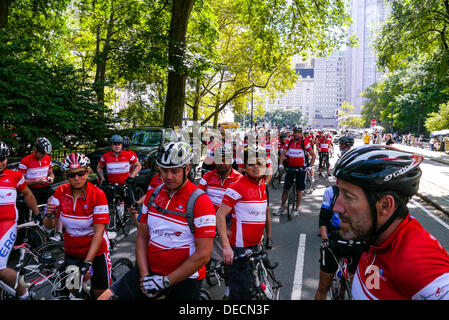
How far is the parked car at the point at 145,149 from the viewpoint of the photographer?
9539 millimetres

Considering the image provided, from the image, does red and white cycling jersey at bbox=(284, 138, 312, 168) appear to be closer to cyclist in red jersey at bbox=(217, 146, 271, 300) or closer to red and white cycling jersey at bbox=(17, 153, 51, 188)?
cyclist in red jersey at bbox=(217, 146, 271, 300)

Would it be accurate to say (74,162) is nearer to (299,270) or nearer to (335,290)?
(335,290)

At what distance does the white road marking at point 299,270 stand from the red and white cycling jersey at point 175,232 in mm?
2338

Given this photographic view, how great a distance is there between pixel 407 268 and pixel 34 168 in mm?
6332

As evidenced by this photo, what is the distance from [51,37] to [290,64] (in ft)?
63.5

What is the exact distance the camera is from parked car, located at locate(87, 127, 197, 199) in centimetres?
954

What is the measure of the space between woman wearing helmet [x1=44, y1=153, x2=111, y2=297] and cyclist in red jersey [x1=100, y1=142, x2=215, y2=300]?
866mm

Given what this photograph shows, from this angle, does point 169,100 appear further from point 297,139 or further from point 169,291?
point 169,291

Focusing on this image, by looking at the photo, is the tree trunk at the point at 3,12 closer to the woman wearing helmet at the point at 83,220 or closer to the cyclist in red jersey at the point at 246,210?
the woman wearing helmet at the point at 83,220

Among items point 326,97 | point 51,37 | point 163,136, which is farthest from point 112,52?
point 326,97

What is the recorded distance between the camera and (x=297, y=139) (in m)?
8.77

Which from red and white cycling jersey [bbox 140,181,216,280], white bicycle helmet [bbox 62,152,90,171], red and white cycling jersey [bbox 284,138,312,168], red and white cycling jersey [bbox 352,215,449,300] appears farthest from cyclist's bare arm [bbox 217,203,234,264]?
red and white cycling jersey [bbox 284,138,312,168]

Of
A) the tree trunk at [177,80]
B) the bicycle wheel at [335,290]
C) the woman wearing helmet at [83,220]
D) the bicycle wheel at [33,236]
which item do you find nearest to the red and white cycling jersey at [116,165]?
the bicycle wheel at [33,236]

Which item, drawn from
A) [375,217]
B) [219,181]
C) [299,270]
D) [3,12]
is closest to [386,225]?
[375,217]
